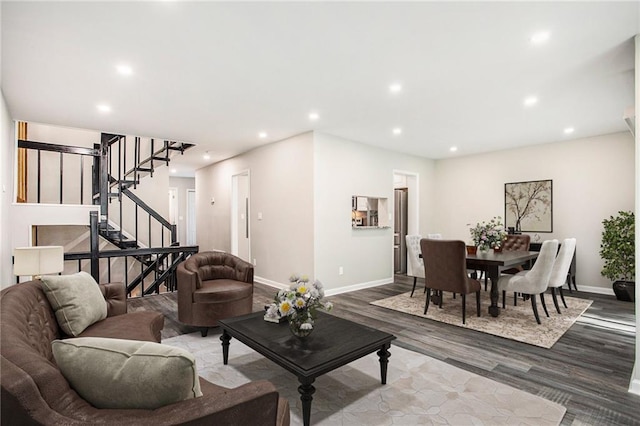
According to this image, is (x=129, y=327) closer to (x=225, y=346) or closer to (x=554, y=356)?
(x=225, y=346)

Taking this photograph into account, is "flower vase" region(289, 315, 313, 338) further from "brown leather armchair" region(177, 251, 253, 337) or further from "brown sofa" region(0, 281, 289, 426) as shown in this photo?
"brown leather armchair" region(177, 251, 253, 337)

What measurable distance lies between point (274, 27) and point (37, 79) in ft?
8.23

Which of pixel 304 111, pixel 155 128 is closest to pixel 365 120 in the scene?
pixel 304 111

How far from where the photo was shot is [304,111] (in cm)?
409

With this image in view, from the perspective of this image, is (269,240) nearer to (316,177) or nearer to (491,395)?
(316,177)

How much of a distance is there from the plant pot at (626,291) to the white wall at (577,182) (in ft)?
1.61

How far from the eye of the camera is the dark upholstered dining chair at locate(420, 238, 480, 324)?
377 cm

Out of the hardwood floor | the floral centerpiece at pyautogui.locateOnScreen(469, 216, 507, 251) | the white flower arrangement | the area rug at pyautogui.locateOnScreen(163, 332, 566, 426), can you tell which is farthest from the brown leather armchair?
the floral centerpiece at pyautogui.locateOnScreen(469, 216, 507, 251)

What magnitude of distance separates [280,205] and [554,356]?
414 centimetres

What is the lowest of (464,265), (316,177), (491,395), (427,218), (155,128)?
(491,395)

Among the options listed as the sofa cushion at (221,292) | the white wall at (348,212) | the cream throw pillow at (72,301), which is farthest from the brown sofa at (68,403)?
the white wall at (348,212)

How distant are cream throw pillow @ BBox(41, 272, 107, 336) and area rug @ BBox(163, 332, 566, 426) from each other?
935 millimetres

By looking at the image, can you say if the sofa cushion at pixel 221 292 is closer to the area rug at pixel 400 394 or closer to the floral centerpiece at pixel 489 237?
the area rug at pixel 400 394

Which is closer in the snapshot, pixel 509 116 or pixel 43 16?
pixel 43 16
